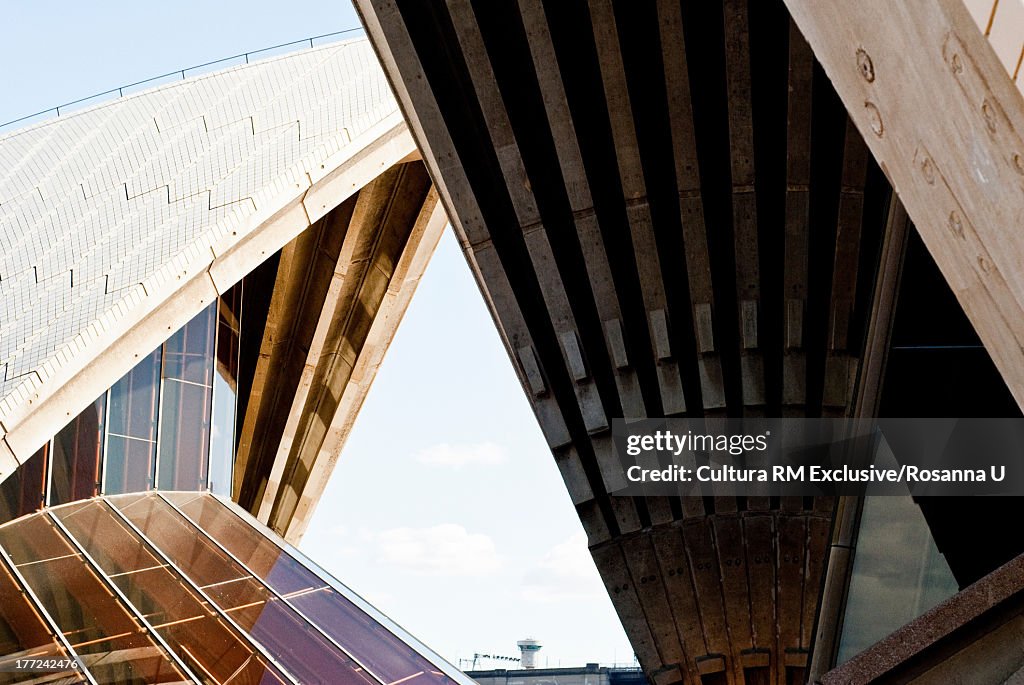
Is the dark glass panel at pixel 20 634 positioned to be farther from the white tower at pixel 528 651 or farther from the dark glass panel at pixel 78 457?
the white tower at pixel 528 651

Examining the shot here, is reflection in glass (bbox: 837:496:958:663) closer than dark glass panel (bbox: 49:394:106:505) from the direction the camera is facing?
Yes

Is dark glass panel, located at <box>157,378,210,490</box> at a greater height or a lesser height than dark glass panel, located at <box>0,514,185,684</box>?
greater

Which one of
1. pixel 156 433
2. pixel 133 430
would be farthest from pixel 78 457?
pixel 156 433

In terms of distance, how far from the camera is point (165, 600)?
1070 cm

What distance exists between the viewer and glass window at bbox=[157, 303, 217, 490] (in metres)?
13.9

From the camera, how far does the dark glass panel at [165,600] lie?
31.8ft

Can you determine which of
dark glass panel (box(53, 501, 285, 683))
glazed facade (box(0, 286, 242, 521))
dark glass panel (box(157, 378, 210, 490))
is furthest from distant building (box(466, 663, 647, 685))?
dark glass panel (box(53, 501, 285, 683))

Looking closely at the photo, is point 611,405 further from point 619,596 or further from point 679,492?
point 619,596

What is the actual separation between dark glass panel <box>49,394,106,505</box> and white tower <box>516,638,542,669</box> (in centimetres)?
Result: 2969

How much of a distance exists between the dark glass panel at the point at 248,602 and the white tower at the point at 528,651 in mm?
28931

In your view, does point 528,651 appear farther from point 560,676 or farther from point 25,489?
point 25,489

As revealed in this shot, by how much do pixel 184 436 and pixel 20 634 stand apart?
4838 mm

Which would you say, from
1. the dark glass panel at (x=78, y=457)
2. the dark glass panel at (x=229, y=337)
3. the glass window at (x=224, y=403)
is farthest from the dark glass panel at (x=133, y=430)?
the dark glass panel at (x=229, y=337)

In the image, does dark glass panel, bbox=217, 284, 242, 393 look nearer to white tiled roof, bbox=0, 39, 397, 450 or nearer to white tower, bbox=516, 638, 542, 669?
white tiled roof, bbox=0, 39, 397, 450
